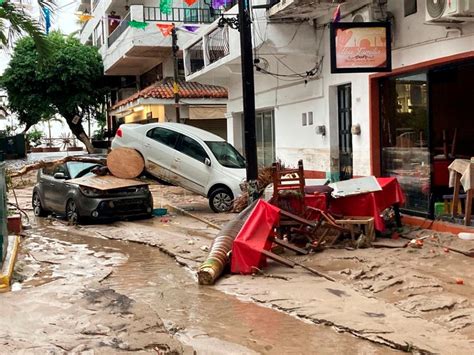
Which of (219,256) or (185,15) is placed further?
(185,15)

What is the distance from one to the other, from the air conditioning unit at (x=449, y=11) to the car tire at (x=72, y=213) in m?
8.86

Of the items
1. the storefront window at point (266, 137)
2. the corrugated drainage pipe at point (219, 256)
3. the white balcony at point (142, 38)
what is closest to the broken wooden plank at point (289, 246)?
the corrugated drainage pipe at point (219, 256)

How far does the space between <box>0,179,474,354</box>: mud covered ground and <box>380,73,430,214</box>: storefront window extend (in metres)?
1.19

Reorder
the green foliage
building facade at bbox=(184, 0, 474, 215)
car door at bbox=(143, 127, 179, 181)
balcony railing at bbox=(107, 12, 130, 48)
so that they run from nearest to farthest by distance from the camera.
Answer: building facade at bbox=(184, 0, 474, 215) → car door at bbox=(143, 127, 179, 181) → balcony railing at bbox=(107, 12, 130, 48) → the green foliage

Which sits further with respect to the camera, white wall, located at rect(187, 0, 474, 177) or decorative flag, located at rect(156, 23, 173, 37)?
decorative flag, located at rect(156, 23, 173, 37)

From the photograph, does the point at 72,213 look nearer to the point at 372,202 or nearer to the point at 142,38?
the point at 372,202

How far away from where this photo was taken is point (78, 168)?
15.1m

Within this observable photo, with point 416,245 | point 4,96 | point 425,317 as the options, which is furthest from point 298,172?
point 4,96

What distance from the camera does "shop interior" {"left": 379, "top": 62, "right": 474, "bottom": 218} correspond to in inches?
406

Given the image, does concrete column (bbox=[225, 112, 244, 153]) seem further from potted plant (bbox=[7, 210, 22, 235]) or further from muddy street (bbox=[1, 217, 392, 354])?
muddy street (bbox=[1, 217, 392, 354])

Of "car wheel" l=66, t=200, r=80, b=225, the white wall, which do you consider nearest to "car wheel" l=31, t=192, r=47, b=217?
"car wheel" l=66, t=200, r=80, b=225

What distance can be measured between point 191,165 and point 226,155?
0.98 m

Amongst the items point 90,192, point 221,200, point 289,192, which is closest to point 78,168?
point 90,192

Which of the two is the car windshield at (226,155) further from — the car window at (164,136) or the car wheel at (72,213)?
the car wheel at (72,213)
